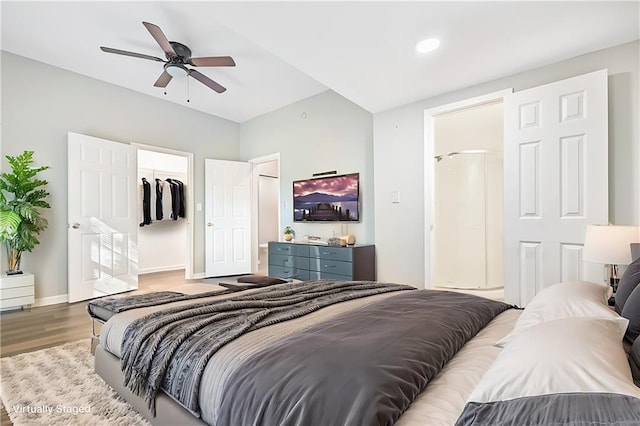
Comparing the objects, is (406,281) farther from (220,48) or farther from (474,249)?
Result: (220,48)

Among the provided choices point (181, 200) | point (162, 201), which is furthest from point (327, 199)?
point (162, 201)

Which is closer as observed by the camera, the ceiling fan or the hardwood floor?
the hardwood floor

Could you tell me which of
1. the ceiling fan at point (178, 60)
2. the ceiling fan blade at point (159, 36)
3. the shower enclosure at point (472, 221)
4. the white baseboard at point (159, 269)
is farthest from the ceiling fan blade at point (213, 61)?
the white baseboard at point (159, 269)

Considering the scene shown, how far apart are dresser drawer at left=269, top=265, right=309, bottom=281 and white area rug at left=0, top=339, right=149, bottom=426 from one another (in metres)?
2.48

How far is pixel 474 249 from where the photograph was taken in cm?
453

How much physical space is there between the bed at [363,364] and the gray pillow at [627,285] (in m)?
0.07

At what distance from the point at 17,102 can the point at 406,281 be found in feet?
16.2

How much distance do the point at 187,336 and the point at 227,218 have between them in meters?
4.78

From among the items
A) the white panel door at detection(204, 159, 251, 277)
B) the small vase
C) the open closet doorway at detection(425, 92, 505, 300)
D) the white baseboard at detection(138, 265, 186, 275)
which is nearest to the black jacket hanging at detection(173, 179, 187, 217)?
the white panel door at detection(204, 159, 251, 277)

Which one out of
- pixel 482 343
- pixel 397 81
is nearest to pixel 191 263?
pixel 397 81

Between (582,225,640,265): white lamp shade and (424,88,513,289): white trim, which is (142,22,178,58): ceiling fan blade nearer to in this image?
(424,88,513,289): white trim

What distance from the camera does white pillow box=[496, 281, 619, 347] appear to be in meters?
1.17

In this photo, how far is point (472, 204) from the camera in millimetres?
4574

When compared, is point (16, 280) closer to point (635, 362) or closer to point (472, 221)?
point (635, 362)
